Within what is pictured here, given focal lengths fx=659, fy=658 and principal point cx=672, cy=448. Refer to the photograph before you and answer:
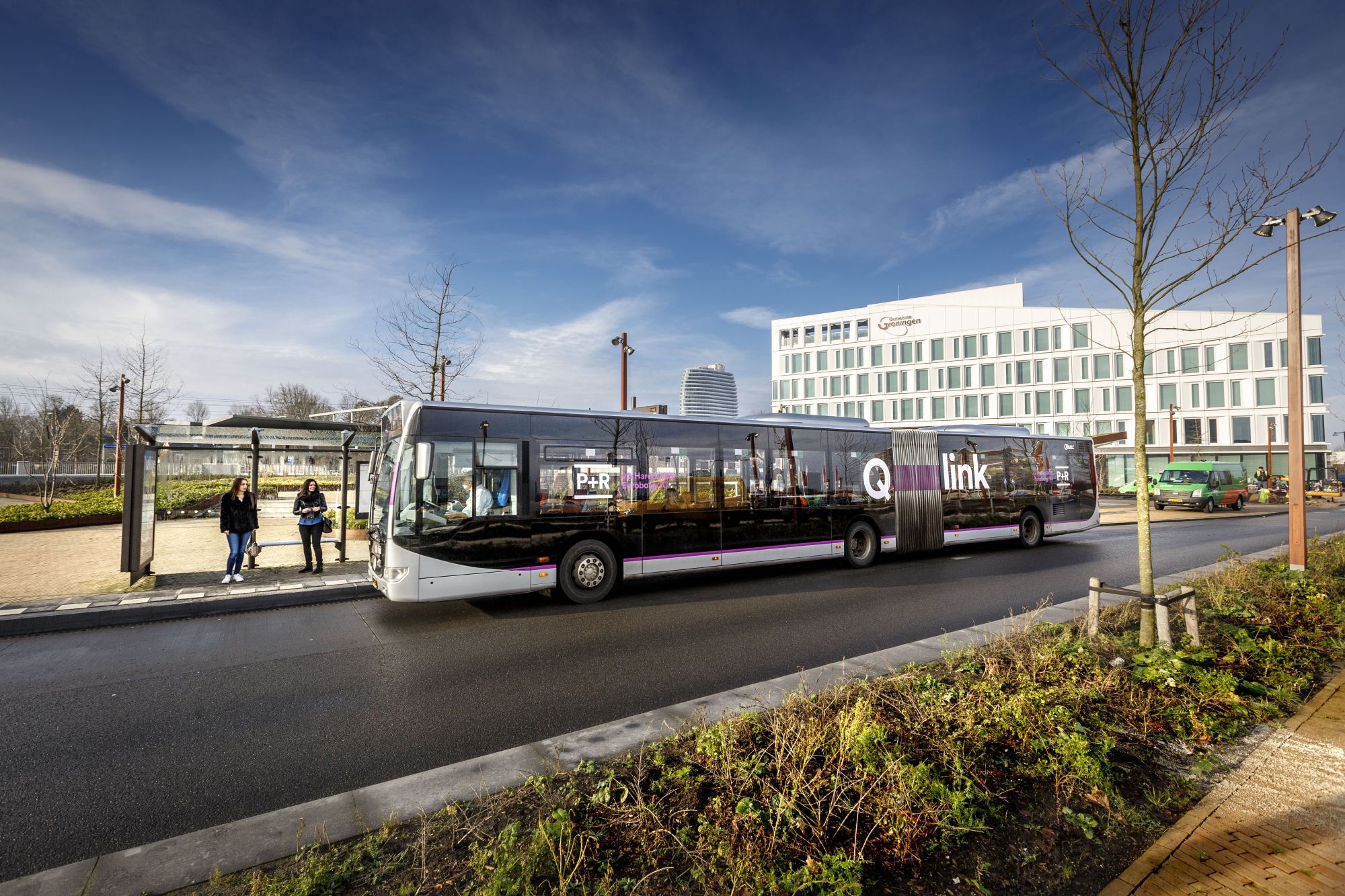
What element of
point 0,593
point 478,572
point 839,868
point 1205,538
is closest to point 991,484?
point 1205,538

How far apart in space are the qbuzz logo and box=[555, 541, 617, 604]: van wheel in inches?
233

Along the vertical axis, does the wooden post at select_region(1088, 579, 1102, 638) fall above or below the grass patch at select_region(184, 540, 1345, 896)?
above

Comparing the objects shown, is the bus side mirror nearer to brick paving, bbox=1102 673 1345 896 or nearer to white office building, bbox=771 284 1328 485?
brick paving, bbox=1102 673 1345 896

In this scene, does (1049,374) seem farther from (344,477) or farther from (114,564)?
(114,564)

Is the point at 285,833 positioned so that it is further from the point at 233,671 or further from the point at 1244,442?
the point at 1244,442

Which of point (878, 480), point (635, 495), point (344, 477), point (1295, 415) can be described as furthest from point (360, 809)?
point (1295, 415)

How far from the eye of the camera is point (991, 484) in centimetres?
1552

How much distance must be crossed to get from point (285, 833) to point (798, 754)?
2574 mm

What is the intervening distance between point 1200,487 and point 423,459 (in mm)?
34766

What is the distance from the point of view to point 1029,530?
643 inches

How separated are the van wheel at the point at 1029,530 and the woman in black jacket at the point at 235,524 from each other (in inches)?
644

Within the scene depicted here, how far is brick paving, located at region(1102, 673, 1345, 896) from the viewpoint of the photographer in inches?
107

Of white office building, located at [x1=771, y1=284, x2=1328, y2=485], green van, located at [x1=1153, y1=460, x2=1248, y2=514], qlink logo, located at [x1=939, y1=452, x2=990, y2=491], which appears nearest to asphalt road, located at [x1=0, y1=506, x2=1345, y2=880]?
qlink logo, located at [x1=939, y1=452, x2=990, y2=491]

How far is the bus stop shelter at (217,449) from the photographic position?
32.5ft
